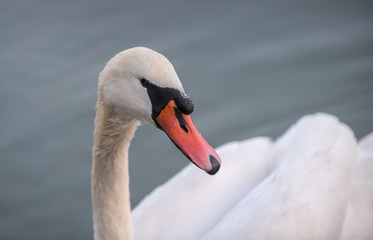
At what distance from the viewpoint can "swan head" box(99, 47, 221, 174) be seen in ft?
8.56

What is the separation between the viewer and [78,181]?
5.32 m

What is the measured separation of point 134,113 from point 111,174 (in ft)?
2.10

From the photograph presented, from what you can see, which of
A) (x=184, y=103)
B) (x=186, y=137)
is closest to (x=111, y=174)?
(x=186, y=137)

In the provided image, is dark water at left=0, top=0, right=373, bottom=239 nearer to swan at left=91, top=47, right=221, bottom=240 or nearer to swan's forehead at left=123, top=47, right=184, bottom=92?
swan at left=91, top=47, right=221, bottom=240

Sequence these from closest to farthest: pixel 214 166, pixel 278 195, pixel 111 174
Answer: pixel 214 166, pixel 111 174, pixel 278 195

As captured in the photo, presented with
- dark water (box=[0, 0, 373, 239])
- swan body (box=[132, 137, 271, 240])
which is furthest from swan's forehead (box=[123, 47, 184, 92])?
dark water (box=[0, 0, 373, 239])

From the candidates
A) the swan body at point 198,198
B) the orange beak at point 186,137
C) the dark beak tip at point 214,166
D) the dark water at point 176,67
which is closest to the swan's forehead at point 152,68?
the orange beak at point 186,137

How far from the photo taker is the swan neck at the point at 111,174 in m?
3.11

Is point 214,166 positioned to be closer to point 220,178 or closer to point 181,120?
point 181,120

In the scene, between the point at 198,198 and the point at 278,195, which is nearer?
the point at 278,195

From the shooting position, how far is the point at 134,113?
2.87 m

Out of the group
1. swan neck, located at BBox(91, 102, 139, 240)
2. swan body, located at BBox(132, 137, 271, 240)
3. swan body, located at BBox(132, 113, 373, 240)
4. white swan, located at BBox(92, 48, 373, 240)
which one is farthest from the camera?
swan body, located at BBox(132, 137, 271, 240)

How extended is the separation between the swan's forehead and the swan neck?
42 cm

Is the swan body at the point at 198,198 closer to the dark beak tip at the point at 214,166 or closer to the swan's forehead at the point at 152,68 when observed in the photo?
the dark beak tip at the point at 214,166
